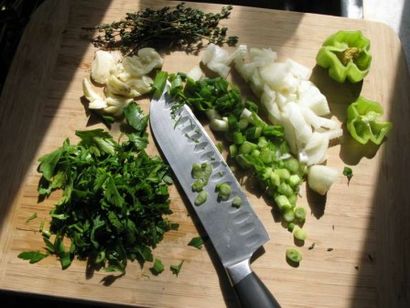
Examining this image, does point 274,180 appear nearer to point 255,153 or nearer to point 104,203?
point 255,153

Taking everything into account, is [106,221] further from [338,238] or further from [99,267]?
[338,238]

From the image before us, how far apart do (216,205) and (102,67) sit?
2.16 feet

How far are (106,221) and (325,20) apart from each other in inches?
44.7

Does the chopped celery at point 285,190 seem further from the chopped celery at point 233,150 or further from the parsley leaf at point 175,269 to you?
the parsley leaf at point 175,269

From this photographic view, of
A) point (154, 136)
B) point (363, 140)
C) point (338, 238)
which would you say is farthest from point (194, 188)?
point (363, 140)

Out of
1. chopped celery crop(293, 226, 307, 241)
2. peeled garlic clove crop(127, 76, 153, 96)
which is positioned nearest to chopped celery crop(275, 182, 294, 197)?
chopped celery crop(293, 226, 307, 241)

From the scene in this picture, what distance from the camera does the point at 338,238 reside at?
5.55 feet

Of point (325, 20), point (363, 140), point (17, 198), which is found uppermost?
point (325, 20)

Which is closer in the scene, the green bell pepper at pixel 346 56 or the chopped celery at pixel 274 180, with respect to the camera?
the chopped celery at pixel 274 180

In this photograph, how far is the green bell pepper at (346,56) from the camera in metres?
1.85

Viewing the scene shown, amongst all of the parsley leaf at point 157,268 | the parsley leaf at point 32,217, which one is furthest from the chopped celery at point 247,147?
the parsley leaf at point 32,217

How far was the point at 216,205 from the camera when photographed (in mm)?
1677

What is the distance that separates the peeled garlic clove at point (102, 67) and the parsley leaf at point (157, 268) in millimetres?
689

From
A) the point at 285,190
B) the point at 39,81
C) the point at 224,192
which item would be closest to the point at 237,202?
the point at 224,192
